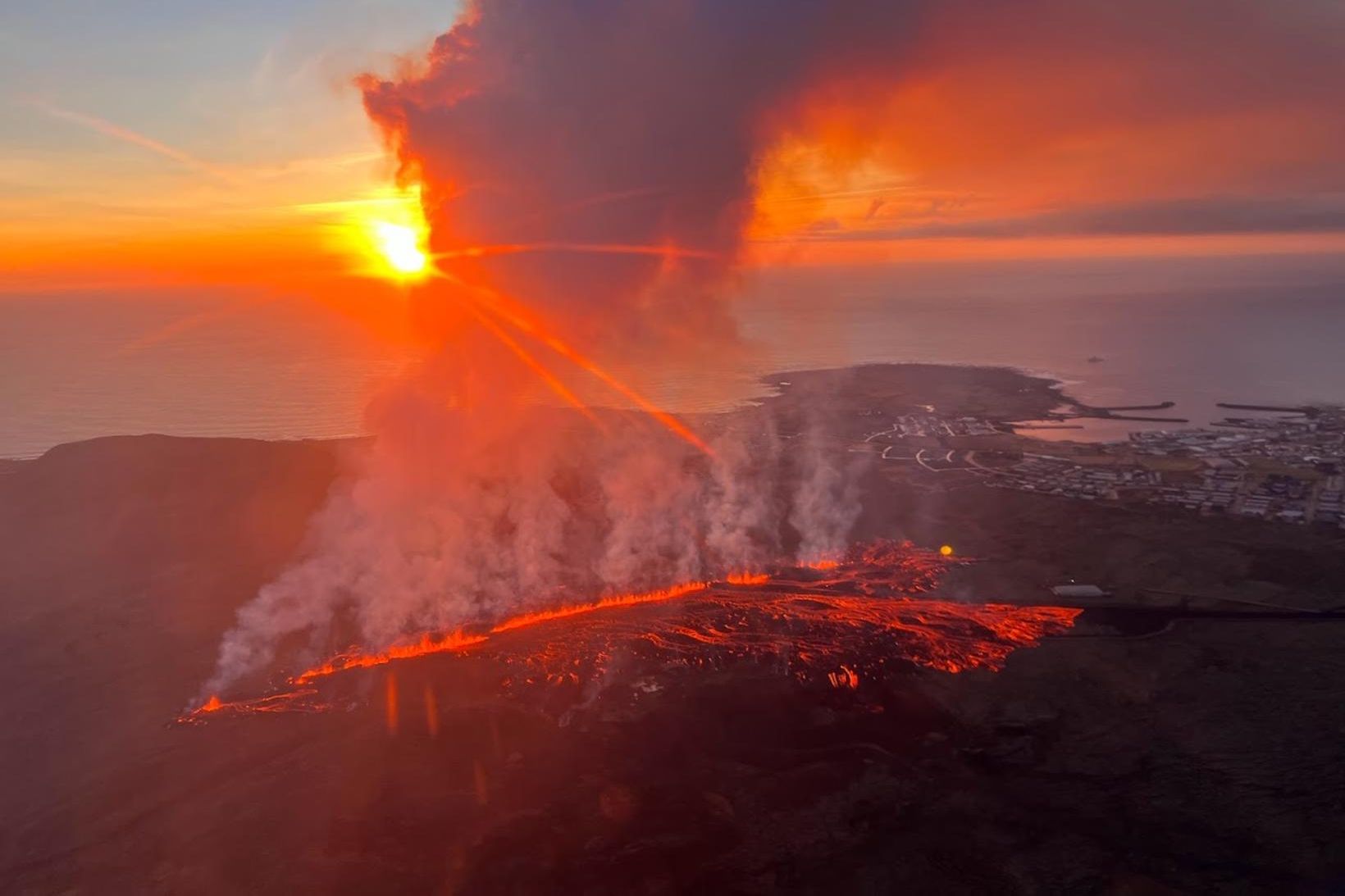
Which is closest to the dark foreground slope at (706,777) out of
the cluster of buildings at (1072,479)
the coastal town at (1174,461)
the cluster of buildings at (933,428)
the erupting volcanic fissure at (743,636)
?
the erupting volcanic fissure at (743,636)

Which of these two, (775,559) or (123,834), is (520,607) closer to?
(775,559)

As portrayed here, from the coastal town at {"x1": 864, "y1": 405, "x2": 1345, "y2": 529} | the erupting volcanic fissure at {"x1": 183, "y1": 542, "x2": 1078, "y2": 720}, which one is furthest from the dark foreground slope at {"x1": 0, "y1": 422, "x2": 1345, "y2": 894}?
the coastal town at {"x1": 864, "y1": 405, "x2": 1345, "y2": 529}

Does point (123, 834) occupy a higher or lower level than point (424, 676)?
lower

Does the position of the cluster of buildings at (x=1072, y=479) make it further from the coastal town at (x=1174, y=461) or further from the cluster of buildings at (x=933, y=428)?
the cluster of buildings at (x=933, y=428)

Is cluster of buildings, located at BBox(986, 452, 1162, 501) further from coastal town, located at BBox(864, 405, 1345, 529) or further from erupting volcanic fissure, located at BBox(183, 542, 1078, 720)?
erupting volcanic fissure, located at BBox(183, 542, 1078, 720)

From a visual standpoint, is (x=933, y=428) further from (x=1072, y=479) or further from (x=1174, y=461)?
(x=1174, y=461)

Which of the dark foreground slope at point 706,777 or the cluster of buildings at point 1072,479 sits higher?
the cluster of buildings at point 1072,479

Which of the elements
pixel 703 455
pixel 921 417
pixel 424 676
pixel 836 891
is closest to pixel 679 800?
pixel 836 891

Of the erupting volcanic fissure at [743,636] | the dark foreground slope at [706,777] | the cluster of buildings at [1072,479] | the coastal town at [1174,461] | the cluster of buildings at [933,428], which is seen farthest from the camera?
the cluster of buildings at [933,428]
